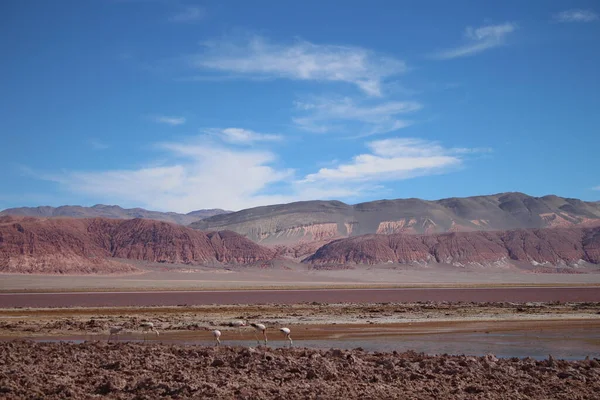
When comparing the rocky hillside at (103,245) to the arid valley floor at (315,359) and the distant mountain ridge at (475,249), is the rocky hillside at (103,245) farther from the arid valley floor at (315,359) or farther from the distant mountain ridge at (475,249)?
the arid valley floor at (315,359)

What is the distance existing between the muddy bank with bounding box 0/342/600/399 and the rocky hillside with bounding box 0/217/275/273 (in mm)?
85992

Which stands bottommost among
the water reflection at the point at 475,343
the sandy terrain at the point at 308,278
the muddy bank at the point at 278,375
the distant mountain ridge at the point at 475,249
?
the sandy terrain at the point at 308,278

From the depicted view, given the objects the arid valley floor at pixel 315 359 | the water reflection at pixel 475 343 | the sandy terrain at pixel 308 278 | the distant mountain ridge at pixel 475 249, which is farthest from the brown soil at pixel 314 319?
the distant mountain ridge at pixel 475 249

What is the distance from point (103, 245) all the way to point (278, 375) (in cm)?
11554

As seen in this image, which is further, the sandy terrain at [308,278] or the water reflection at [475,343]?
the sandy terrain at [308,278]

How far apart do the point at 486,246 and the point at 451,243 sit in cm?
847

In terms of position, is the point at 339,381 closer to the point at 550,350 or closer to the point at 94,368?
the point at 94,368

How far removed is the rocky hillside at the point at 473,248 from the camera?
140375 millimetres

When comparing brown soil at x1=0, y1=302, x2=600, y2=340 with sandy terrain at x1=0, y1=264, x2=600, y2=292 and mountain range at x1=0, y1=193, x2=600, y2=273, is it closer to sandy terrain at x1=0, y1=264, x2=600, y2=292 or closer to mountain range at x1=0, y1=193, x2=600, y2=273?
sandy terrain at x1=0, y1=264, x2=600, y2=292

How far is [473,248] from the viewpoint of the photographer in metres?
144

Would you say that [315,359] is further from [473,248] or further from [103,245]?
[473,248]

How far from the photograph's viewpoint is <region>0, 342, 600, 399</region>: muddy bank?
13.0 m

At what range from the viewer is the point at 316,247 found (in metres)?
173

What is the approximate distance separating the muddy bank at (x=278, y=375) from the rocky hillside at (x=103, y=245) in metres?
86.0
